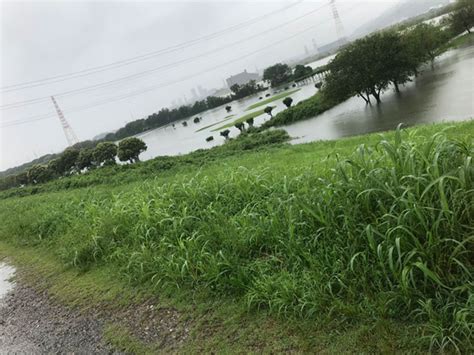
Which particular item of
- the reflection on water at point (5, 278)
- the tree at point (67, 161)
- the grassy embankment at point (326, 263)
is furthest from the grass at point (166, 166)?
the grassy embankment at point (326, 263)

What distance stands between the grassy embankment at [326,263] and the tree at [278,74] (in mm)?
64828

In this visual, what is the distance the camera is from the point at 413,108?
15.8 metres

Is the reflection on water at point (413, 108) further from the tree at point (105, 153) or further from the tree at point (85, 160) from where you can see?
the tree at point (85, 160)

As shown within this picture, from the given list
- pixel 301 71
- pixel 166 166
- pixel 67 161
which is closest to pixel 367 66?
pixel 166 166

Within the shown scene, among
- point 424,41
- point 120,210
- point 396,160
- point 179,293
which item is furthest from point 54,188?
point 424,41

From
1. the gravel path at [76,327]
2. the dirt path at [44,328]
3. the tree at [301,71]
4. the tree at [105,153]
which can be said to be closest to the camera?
the gravel path at [76,327]

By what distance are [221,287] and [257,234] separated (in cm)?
66

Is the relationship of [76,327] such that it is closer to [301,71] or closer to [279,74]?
[301,71]

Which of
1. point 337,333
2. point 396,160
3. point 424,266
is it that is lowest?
point 337,333

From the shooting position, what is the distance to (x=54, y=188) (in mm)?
20484

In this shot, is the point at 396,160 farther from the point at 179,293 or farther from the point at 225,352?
the point at 179,293

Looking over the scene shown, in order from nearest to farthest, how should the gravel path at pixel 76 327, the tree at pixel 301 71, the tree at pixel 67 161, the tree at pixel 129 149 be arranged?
1. the gravel path at pixel 76 327
2. the tree at pixel 129 149
3. the tree at pixel 67 161
4. the tree at pixel 301 71

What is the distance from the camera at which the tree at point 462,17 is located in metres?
32.5

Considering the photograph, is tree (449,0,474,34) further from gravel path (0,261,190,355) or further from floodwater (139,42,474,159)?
gravel path (0,261,190,355)
